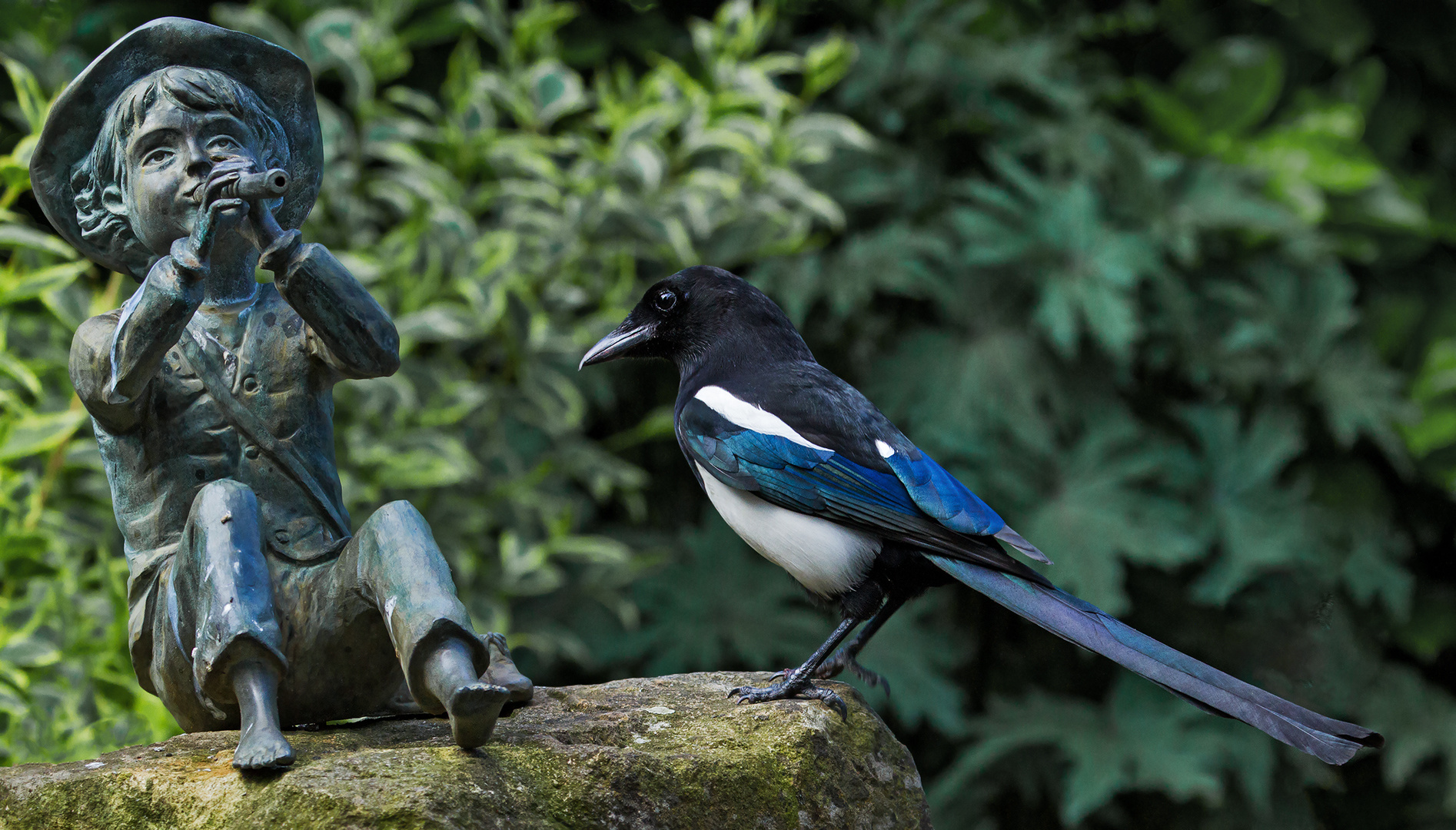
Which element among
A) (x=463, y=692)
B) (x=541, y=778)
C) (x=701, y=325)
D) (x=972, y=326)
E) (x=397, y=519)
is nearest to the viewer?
(x=463, y=692)

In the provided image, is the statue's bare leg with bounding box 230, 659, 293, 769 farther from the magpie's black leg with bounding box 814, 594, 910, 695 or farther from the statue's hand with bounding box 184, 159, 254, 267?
the magpie's black leg with bounding box 814, 594, 910, 695

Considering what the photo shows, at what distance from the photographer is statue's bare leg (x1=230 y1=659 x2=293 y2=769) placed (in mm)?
1729

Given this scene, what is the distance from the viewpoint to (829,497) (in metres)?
2.25

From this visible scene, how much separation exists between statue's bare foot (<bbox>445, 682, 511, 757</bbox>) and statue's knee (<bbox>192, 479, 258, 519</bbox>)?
481 mm

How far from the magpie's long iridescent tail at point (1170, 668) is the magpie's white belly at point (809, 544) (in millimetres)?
139

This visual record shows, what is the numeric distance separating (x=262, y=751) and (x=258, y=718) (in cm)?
10

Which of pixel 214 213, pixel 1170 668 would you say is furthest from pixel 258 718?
pixel 1170 668

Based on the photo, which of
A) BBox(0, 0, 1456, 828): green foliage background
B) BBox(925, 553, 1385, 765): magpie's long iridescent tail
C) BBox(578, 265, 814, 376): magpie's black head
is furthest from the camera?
BBox(0, 0, 1456, 828): green foliage background

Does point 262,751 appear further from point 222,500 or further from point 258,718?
point 222,500

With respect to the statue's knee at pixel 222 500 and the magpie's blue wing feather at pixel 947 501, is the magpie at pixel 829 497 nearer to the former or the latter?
the magpie's blue wing feather at pixel 947 501

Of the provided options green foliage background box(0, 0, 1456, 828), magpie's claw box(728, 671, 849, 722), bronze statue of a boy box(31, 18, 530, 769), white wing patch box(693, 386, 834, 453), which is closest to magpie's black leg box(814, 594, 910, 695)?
magpie's claw box(728, 671, 849, 722)

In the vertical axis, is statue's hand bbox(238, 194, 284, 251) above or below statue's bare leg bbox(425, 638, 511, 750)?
above

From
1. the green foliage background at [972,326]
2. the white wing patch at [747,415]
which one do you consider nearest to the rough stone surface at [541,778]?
the white wing patch at [747,415]

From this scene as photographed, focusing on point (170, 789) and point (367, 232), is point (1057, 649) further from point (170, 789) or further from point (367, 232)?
point (170, 789)
